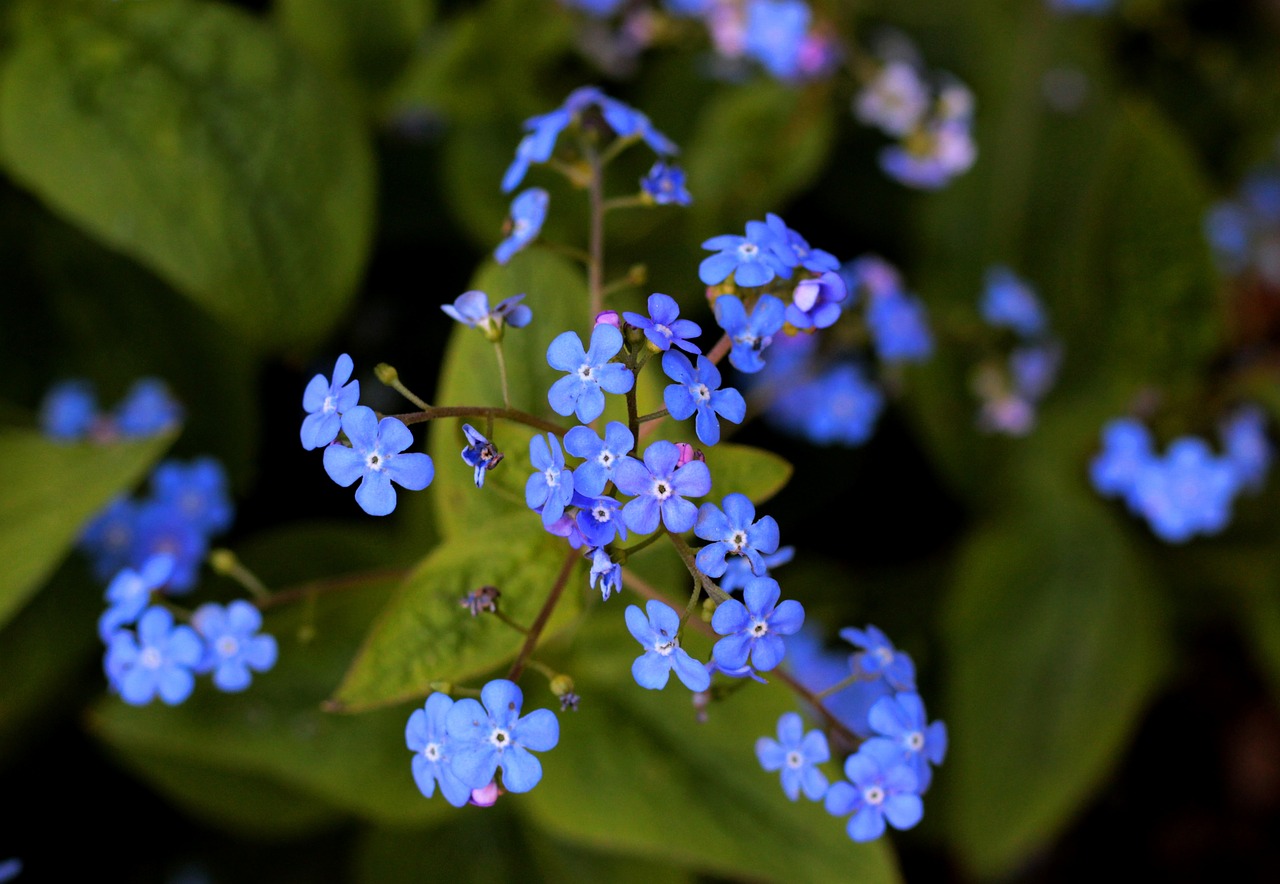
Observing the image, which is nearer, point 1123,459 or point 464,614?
point 464,614

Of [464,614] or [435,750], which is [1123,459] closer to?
[464,614]

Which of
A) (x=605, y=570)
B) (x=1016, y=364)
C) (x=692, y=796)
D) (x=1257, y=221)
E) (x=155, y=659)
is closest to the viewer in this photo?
(x=605, y=570)

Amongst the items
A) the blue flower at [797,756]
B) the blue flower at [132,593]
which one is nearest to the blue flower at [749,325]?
the blue flower at [797,756]

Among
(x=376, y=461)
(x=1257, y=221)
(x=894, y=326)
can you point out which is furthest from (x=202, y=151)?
(x=1257, y=221)

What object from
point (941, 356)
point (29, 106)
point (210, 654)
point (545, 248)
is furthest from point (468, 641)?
point (941, 356)

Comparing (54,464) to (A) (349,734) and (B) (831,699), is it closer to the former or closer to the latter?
(A) (349,734)

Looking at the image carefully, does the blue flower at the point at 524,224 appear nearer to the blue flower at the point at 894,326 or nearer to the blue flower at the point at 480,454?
the blue flower at the point at 480,454
